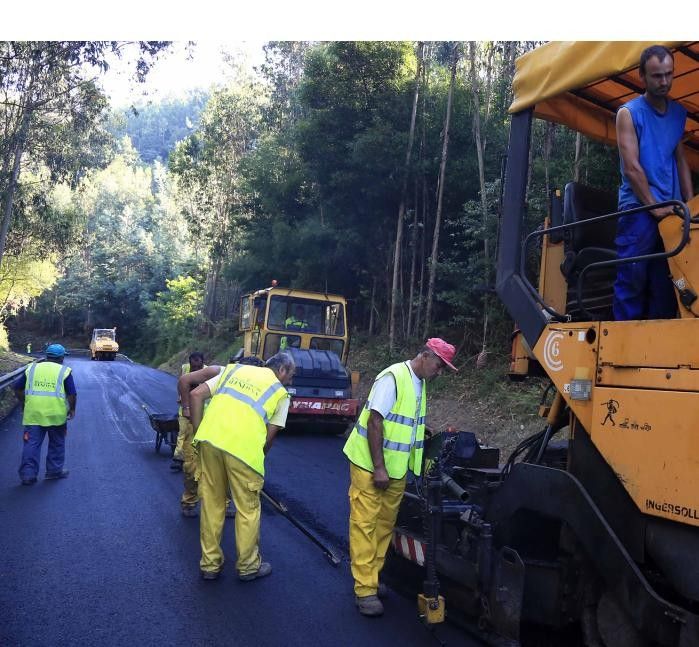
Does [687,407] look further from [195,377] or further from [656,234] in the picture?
[195,377]

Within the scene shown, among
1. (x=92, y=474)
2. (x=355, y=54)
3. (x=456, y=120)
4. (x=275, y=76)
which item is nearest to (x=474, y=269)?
(x=456, y=120)

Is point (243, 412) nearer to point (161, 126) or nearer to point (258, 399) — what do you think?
point (258, 399)

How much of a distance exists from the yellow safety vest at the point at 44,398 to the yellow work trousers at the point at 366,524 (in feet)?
16.0

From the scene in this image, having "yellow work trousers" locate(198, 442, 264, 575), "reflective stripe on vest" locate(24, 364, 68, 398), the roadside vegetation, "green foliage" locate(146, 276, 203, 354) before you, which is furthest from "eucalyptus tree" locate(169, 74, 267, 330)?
"yellow work trousers" locate(198, 442, 264, 575)

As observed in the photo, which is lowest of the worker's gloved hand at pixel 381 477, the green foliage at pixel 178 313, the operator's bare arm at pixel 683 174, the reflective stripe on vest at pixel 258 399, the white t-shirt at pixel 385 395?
the green foliage at pixel 178 313

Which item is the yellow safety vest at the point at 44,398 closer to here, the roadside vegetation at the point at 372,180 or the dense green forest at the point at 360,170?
the dense green forest at the point at 360,170

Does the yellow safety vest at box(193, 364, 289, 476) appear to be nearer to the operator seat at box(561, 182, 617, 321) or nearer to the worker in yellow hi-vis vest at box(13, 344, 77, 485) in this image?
the operator seat at box(561, 182, 617, 321)

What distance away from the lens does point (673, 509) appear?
2.63 meters

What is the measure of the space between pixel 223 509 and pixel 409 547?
1.38 meters

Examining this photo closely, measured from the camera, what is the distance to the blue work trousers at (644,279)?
3010 mm

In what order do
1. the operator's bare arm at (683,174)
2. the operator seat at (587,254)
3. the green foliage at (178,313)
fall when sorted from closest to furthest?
the operator's bare arm at (683,174) < the operator seat at (587,254) < the green foliage at (178,313)

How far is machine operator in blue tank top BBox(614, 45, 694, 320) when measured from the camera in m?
2.98

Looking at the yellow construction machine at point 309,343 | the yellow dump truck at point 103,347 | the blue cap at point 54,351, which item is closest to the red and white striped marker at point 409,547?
the blue cap at point 54,351

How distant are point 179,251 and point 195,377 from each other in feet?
169
